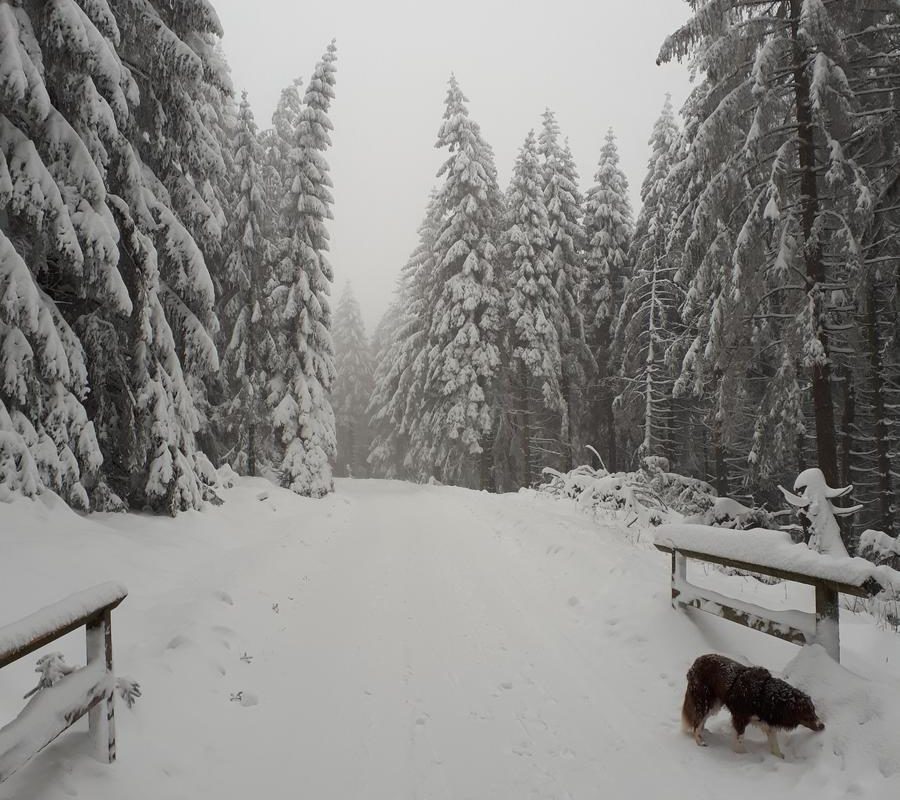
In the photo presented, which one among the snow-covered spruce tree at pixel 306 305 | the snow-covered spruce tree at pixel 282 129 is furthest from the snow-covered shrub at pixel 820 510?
the snow-covered spruce tree at pixel 282 129

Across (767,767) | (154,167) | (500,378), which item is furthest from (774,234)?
(500,378)

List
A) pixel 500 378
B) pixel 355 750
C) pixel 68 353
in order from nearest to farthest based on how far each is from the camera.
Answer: pixel 355 750, pixel 68 353, pixel 500 378

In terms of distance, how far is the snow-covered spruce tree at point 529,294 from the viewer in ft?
77.4

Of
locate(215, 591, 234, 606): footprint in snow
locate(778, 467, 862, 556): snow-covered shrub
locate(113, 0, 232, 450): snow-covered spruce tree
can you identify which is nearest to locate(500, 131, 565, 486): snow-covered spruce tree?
locate(113, 0, 232, 450): snow-covered spruce tree

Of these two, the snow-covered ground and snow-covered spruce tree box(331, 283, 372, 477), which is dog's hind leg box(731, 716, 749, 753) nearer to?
the snow-covered ground

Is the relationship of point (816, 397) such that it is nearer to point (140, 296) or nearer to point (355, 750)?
point (355, 750)

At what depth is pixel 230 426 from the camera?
19.6 meters

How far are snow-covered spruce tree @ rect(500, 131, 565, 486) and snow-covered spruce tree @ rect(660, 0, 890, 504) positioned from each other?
11723mm

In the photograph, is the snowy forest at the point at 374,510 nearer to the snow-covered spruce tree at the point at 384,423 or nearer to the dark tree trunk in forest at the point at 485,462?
the dark tree trunk in forest at the point at 485,462

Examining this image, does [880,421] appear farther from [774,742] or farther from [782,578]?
[774,742]

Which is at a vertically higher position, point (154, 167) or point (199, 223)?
point (154, 167)

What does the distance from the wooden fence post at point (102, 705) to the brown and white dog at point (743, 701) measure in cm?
389

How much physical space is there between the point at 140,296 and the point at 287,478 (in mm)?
12285

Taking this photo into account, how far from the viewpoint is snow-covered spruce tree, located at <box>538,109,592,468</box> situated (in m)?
25.2
